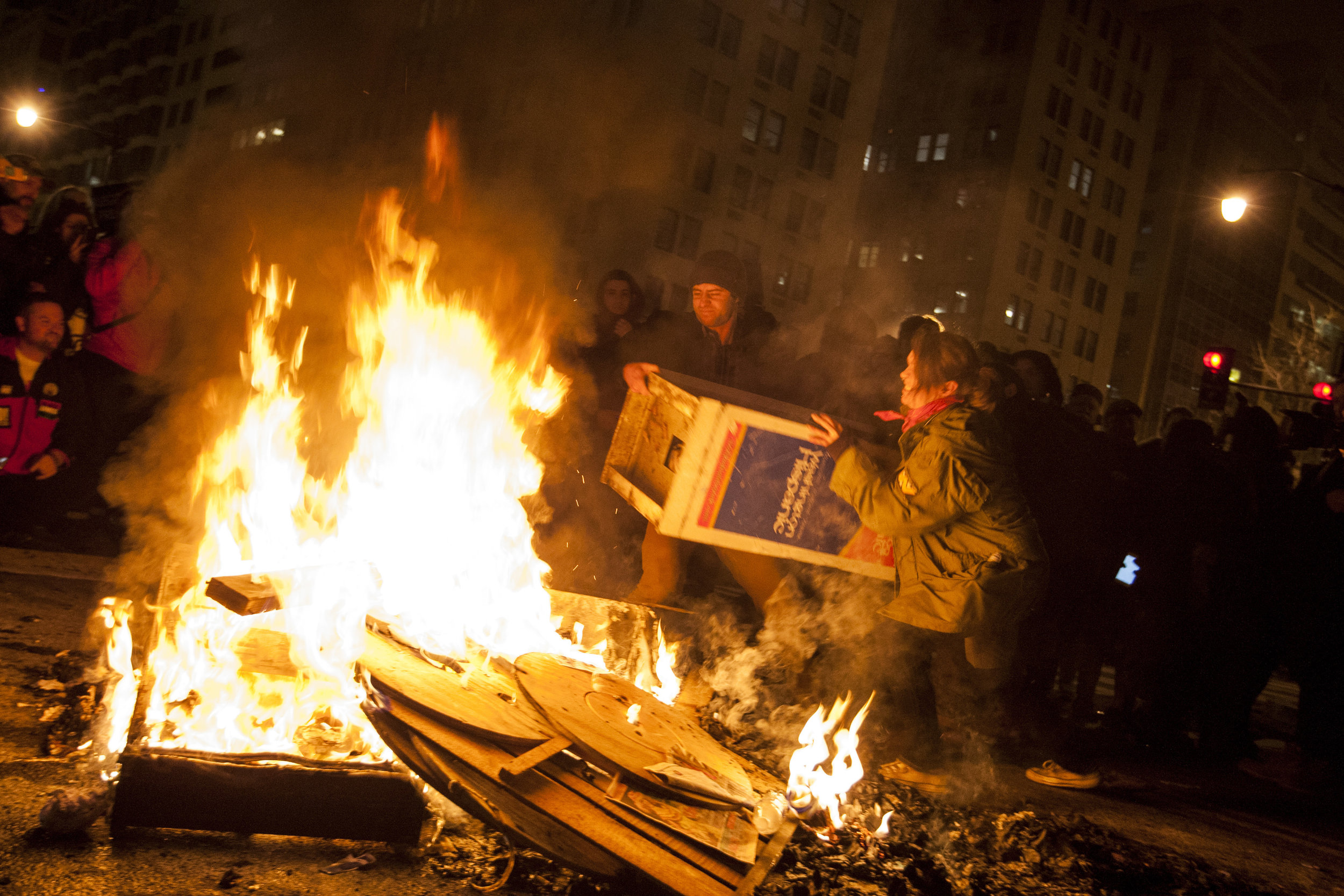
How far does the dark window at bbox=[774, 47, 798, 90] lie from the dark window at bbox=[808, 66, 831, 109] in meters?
0.88

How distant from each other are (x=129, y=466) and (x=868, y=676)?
4.60 metres

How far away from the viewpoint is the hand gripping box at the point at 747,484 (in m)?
3.41

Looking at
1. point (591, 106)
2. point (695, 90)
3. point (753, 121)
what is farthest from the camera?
point (753, 121)

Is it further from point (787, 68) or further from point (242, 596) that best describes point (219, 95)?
point (242, 596)

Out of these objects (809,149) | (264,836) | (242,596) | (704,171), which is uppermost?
(809,149)

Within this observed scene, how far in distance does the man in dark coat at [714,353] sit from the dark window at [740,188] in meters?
27.8

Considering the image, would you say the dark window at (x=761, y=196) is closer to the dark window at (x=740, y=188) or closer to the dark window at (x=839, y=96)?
the dark window at (x=740, y=188)

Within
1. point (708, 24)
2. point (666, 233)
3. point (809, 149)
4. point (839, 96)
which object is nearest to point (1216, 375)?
point (666, 233)

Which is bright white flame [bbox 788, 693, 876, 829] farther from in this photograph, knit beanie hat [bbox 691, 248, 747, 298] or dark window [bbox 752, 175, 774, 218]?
dark window [bbox 752, 175, 774, 218]

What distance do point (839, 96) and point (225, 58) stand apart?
133ft

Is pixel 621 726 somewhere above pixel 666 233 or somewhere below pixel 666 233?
below

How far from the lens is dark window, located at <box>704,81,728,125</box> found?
29094 mm

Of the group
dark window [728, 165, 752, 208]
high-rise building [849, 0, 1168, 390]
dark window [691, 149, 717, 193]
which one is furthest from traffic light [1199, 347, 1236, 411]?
high-rise building [849, 0, 1168, 390]

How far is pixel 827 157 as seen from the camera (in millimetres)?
36000
